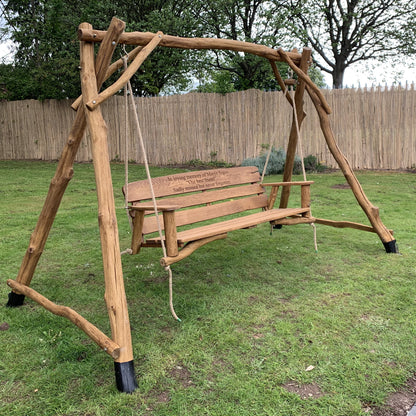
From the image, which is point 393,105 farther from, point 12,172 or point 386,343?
point 12,172

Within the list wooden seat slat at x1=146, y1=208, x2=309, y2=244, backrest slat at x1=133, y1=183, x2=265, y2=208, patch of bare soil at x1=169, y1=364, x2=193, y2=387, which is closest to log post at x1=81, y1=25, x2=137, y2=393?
patch of bare soil at x1=169, y1=364, x2=193, y2=387

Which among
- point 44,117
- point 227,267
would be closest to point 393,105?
point 227,267

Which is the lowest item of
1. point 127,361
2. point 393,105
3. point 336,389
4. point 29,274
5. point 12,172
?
point 336,389

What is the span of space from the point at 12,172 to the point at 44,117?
11.9ft

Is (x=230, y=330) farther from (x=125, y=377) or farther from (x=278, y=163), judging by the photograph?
(x=278, y=163)

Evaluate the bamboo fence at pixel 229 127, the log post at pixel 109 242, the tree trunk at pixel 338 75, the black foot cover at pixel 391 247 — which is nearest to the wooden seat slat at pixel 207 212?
the log post at pixel 109 242

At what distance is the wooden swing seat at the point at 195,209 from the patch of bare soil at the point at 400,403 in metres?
1.50

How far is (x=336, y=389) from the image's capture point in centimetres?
216

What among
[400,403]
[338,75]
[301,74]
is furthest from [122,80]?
[338,75]

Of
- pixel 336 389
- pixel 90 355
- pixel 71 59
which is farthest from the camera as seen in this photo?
pixel 71 59

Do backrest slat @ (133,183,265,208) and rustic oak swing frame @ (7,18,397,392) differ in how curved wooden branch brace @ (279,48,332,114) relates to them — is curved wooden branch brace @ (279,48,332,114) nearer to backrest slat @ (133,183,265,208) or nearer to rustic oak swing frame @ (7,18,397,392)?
rustic oak swing frame @ (7,18,397,392)

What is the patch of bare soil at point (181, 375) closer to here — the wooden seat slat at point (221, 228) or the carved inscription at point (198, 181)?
the wooden seat slat at point (221, 228)

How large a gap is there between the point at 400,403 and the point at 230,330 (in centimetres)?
111

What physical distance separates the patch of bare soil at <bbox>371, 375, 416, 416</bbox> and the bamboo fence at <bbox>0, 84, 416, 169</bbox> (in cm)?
761
